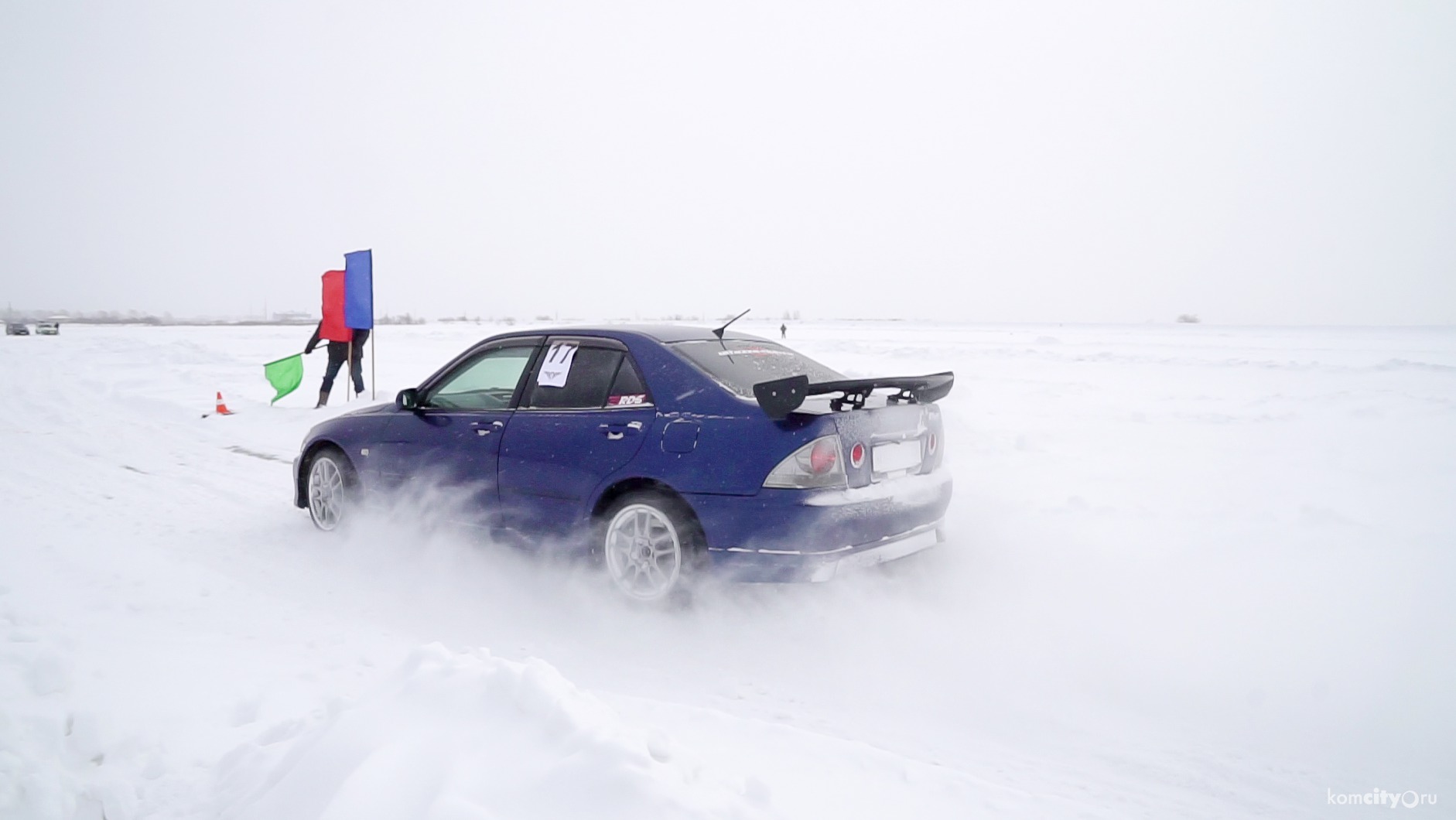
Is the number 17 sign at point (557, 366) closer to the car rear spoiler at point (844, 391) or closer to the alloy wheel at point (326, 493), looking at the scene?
the car rear spoiler at point (844, 391)

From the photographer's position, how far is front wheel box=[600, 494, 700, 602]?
164 inches

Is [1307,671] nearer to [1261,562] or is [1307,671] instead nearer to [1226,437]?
[1261,562]

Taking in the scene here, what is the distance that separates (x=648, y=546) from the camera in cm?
432

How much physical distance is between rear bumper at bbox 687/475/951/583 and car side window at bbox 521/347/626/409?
3.01 ft

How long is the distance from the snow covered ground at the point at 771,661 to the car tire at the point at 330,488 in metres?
0.22

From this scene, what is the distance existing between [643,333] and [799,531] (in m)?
1.54

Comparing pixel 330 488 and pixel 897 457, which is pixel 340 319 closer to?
pixel 330 488

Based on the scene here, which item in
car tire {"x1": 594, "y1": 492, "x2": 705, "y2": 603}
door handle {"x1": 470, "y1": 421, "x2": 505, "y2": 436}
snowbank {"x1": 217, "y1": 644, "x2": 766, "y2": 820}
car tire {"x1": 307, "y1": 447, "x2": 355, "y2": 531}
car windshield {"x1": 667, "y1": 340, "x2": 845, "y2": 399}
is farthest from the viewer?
car tire {"x1": 307, "y1": 447, "x2": 355, "y2": 531}

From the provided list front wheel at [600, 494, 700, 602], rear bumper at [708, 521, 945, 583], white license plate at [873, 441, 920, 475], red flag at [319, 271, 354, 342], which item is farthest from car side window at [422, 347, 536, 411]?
→ red flag at [319, 271, 354, 342]

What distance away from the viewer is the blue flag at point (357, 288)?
43.0 feet

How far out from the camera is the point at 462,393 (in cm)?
555

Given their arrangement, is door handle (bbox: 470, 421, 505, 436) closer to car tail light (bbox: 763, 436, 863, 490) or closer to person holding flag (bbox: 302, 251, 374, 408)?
car tail light (bbox: 763, 436, 863, 490)

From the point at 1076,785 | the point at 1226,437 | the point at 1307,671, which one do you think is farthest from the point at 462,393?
the point at 1226,437

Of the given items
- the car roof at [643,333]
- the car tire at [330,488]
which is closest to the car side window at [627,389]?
the car roof at [643,333]
